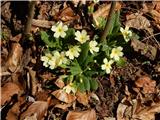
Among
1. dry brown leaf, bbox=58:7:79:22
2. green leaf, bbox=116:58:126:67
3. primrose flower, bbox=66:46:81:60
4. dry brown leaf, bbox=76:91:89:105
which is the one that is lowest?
dry brown leaf, bbox=76:91:89:105

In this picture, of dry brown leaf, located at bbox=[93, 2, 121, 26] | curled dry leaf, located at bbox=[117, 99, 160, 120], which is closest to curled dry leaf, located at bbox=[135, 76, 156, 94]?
curled dry leaf, located at bbox=[117, 99, 160, 120]

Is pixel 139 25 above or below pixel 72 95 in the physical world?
above

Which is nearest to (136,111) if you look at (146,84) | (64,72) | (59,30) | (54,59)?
(146,84)

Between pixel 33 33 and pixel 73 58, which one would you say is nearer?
pixel 73 58

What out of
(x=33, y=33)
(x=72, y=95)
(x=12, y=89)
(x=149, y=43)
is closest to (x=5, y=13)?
(x=33, y=33)

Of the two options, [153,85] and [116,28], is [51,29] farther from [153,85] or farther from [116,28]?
[153,85]

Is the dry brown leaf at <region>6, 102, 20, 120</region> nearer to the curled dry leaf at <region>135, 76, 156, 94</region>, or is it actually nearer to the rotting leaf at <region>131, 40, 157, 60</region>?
the curled dry leaf at <region>135, 76, 156, 94</region>

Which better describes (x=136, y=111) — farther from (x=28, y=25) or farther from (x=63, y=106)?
(x=28, y=25)
